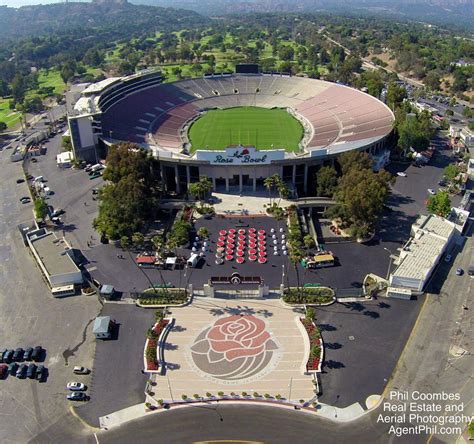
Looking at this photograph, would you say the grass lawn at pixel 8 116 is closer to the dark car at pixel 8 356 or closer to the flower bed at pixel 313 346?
the dark car at pixel 8 356

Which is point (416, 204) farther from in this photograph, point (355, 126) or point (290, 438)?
point (290, 438)

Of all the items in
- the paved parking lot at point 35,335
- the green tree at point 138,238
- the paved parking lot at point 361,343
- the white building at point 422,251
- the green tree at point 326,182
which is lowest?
the paved parking lot at point 35,335

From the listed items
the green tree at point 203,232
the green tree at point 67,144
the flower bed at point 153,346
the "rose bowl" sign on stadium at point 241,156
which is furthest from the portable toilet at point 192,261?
the green tree at point 67,144

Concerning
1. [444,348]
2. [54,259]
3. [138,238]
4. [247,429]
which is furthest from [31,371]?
[444,348]

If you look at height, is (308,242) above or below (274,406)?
above

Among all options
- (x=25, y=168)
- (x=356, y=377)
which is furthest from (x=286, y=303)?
(x=25, y=168)

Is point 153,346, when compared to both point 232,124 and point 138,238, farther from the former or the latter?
point 232,124
